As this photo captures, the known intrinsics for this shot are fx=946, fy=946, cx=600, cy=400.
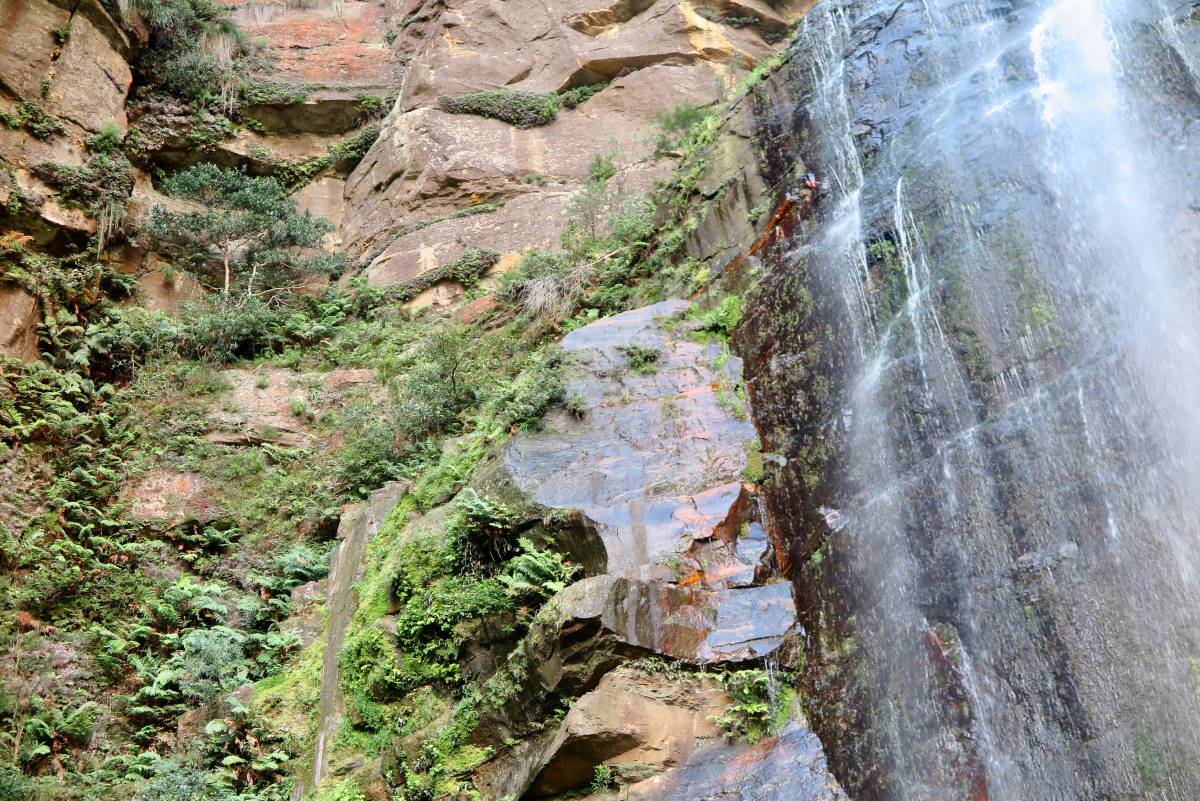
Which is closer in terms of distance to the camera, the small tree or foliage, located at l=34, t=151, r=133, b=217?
foliage, located at l=34, t=151, r=133, b=217

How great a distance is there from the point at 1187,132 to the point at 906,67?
11.7 ft

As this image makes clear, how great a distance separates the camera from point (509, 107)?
19.5 m

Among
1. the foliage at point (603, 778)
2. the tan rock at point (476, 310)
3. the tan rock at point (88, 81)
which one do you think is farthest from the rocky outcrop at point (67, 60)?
the foliage at point (603, 778)

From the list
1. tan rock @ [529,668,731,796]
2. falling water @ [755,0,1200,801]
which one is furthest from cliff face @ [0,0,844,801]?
falling water @ [755,0,1200,801]


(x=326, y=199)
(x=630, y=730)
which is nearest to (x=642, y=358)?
(x=630, y=730)

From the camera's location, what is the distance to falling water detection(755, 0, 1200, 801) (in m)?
6.43

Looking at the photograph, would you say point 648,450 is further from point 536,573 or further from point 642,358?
point 536,573

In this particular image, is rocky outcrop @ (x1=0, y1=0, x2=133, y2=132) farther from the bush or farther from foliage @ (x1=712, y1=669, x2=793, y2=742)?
foliage @ (x1=712, y1=669, x2=793, y2=742)

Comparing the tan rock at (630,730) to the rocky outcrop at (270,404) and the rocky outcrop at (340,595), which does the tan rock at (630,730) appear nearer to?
the rocky outcrop at (340,595)

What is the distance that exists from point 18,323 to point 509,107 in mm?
10047

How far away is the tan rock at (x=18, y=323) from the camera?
13.3 metres

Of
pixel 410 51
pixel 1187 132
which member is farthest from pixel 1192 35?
pixel 410 51

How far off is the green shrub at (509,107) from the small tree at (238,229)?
4064 millimetres

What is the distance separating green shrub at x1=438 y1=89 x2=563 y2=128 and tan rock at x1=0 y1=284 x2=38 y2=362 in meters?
8.92
